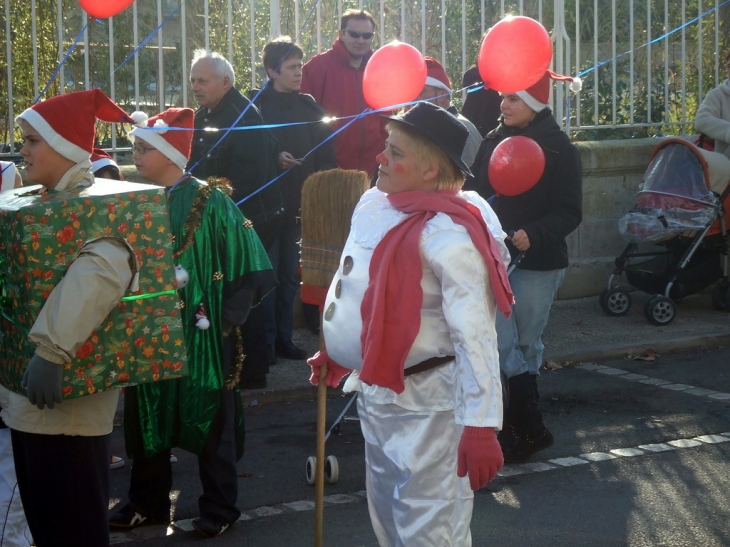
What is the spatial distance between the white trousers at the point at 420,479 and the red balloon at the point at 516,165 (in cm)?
209

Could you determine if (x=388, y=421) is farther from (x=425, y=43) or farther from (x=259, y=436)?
(x=425, y=43)

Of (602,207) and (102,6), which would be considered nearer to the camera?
(102,6)

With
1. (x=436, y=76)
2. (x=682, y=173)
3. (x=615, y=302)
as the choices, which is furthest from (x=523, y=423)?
(x=682, y=173)

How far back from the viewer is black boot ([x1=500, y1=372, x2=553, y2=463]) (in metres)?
5.44

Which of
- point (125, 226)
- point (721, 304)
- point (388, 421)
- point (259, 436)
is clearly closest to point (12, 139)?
point (259, 436)

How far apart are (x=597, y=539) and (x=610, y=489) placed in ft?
2.21

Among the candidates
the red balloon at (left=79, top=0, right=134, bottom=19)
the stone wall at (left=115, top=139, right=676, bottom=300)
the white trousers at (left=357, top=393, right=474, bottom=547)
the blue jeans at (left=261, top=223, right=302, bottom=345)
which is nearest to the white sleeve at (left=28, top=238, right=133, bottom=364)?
the white trousers at (left=357, top=393, right=474, bottom=547)

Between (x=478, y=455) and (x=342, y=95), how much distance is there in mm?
5321

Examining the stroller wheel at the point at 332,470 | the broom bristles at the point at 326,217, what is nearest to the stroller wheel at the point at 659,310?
the stroller wheel at the point at 332,470

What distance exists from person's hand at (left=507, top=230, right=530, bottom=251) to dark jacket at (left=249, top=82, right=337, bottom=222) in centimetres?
244

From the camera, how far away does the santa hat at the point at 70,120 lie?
3.40 m

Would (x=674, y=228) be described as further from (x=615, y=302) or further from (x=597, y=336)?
(x=597, y=336)

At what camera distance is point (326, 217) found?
411 cm

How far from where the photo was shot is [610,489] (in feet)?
16.6
